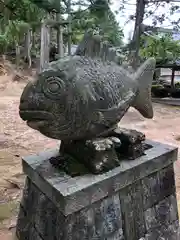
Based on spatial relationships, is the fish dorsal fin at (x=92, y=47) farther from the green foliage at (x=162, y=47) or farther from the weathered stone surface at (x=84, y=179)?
the green foliage at (x=162, y=47)

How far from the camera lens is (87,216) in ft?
4.67

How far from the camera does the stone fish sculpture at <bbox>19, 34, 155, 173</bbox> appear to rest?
1324 millimetres

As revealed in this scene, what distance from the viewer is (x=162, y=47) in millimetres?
6816

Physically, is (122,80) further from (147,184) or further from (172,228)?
(172,228)

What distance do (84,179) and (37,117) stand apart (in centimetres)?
44

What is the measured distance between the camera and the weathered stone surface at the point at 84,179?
1.37 metres

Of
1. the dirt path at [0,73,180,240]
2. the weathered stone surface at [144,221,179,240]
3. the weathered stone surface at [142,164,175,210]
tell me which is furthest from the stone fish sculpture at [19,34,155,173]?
the dirt path at [0,73,180,240]

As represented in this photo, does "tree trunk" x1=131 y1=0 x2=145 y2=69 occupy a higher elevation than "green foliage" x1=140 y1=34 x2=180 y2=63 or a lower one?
higher

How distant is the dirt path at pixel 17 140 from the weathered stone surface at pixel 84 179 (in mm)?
653

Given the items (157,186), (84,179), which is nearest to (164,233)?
(157,186)

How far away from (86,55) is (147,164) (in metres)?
0.79

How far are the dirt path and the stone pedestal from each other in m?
0.48

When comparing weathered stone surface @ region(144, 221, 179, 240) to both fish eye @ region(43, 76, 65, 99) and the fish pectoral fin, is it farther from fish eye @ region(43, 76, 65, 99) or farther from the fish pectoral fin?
fish eye @ region(43, 76, 65, 99)

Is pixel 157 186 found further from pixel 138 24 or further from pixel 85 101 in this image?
pixel 138 24
